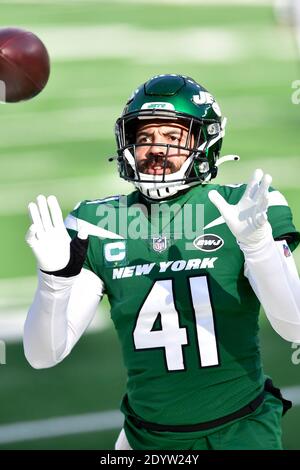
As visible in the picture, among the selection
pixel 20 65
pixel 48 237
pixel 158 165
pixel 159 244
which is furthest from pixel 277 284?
pixel 20 65

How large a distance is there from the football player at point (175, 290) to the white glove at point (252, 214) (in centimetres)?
4

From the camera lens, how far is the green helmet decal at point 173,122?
387 cm

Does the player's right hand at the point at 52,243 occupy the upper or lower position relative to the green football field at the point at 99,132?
upper

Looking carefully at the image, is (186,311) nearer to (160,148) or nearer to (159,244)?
(159,244)

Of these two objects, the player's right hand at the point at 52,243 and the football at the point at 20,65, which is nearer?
the player's right hand at the point at 52,243

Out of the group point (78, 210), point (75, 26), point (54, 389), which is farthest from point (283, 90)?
point (78, 210)

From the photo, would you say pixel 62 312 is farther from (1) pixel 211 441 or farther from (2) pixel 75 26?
(2) pixel 75 26

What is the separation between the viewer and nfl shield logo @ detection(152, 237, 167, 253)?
3859 mm

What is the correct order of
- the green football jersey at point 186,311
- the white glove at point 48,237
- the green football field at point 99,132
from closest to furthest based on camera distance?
1. the white glove at point 48,237
2. the green football jersey at point 186,311
3. the green football field at point 99,132

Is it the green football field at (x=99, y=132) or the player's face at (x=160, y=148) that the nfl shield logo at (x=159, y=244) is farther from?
the green football field at (x=99, y=132)

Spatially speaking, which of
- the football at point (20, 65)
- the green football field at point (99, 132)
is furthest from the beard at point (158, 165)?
the green football field at point (99, 132)

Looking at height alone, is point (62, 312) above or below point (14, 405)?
above
